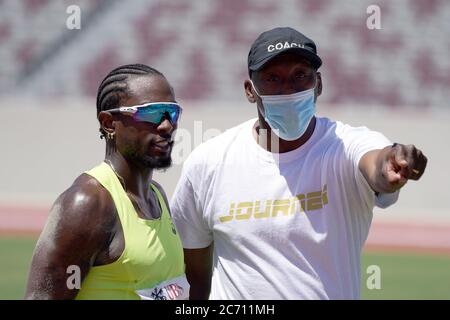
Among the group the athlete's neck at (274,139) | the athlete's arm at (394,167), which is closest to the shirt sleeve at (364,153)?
the athlete's arm at (394,167)

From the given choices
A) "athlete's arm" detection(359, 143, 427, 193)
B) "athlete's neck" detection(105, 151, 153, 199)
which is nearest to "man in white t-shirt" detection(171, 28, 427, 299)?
"athlete's arm" detection(359, 143, 427, 193)

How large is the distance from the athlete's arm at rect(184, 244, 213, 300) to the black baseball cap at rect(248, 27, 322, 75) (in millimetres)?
1020

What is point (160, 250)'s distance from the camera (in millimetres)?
3602

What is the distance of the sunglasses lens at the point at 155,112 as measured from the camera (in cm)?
370

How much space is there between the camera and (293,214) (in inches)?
152

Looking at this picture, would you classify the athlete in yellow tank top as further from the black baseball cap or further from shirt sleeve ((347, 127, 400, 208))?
shirt sleeve ((347, 127, 400, 208))

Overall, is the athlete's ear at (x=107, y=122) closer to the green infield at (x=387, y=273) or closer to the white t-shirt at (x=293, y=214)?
the white t-shirt at (x=293, y=214)

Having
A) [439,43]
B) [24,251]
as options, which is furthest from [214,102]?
[24,251]

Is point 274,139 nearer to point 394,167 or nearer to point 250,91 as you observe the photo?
point 250,91

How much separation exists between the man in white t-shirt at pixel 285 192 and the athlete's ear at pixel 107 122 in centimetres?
56

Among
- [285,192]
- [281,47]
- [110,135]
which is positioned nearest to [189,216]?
[285,192]

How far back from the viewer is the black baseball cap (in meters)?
3.89

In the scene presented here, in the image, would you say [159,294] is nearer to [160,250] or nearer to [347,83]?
[160,250]

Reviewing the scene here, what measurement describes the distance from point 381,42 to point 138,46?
582 centimetres
